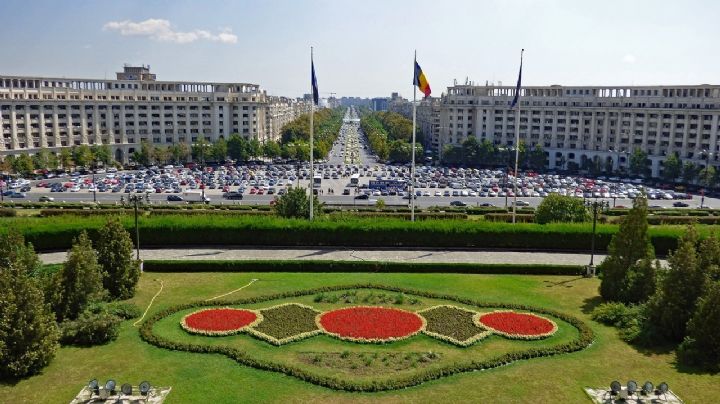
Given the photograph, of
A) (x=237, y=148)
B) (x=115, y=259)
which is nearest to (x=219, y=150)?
(x=237, y=148)

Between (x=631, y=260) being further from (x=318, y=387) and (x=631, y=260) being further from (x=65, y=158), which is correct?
(x=65, y=158)

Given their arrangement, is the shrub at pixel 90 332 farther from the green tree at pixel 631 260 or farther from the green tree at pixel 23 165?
the green tree at pixel 23 165

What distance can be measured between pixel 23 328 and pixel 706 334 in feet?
93.2

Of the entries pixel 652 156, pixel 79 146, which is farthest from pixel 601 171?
pixel 79 146

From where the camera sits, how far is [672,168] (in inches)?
4218

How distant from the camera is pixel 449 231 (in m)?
47.9

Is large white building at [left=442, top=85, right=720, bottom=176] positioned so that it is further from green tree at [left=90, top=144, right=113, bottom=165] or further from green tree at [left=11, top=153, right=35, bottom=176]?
green tree at [left=11, top=153, right=35, bottom=176]

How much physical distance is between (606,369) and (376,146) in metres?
135

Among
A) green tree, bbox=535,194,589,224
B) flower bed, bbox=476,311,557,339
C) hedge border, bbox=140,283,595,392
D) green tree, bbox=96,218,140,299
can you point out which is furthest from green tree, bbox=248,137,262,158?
flower bed, bbox=476,311,557,339

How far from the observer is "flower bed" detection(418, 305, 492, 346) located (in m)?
29.3

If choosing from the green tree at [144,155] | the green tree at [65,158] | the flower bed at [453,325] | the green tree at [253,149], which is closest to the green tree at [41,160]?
the green tree at [65,158]

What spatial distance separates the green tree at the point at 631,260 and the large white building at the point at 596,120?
87.3 meters

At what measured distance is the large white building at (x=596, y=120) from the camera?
111750mm

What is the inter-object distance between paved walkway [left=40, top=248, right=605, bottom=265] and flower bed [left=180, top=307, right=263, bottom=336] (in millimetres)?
11834
